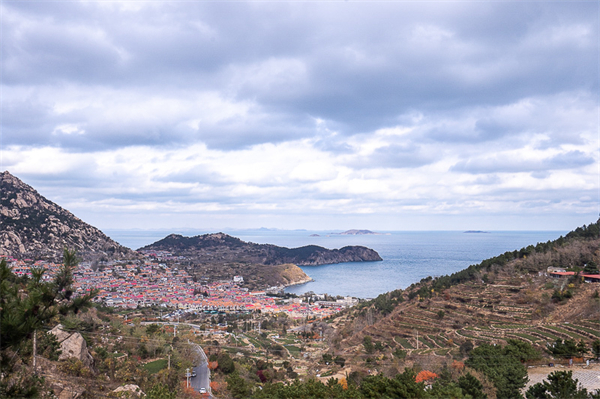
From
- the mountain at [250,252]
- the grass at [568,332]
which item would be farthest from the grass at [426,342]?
the mountain at [250,252]

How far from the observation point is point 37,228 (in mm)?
57219

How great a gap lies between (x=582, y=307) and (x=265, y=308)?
35197mm

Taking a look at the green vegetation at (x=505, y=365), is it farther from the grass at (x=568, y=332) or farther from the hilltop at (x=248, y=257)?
the hilltop at (x=248, y=257)

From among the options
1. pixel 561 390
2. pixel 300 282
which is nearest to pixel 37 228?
pixel 300 282

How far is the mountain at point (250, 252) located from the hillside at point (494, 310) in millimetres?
72288

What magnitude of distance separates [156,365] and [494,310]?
23.4 meters

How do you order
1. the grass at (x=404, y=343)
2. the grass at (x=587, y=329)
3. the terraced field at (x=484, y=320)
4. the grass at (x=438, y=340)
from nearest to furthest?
the grass at (x=587, y=329)
the terraced field at (x=484, y=320)
the grass at (x=438, y=340)
the grass at (x=404, y=343)

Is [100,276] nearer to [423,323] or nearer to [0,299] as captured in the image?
[423,323]

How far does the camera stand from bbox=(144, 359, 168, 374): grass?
15.2 m

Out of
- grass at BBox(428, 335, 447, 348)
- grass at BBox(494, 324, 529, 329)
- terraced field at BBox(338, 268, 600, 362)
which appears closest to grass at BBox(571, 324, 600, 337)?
terraced field at BBox(338, 268, 600, 362)

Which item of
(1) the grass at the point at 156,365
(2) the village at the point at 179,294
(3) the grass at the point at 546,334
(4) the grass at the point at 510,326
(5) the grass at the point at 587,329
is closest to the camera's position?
(1) the grass at the point at 156,365

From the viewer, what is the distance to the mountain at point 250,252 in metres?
104

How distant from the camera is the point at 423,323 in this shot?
2569 centimetres

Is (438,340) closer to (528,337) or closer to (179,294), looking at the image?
(528,337)
